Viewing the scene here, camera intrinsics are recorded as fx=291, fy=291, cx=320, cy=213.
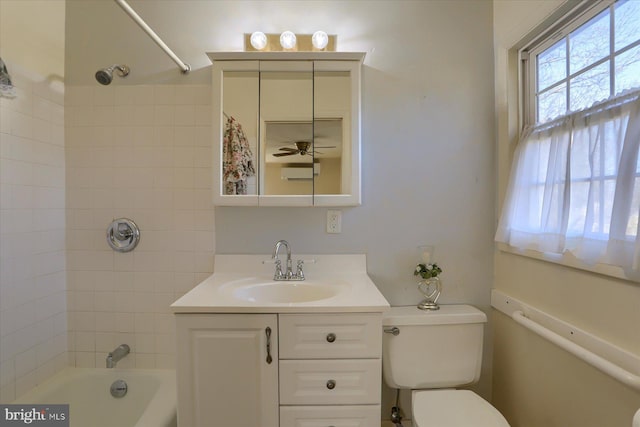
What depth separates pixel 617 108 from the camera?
0.93m

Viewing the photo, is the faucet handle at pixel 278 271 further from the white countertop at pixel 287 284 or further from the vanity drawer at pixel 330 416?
the vanity drawer at pixel 330 416

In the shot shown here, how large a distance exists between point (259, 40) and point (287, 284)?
48.5 inches

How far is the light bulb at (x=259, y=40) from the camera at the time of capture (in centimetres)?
146

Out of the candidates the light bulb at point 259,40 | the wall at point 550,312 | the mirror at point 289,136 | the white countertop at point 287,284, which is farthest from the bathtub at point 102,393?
the light bulb at point 259,40

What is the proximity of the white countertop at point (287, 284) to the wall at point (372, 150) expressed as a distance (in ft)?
0.23

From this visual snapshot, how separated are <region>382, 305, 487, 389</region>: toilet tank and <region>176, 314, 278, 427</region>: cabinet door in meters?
0.56

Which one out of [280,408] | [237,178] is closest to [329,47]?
[237,178]

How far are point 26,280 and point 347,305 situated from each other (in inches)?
60.3

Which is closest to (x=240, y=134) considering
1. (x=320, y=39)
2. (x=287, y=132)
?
(x=287, y=132)

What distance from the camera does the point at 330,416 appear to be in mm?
1123

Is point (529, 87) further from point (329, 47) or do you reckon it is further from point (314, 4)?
point (314, 4)

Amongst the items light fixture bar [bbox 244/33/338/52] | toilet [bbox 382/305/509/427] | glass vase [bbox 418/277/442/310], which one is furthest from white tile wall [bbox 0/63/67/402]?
glass vase [bbox 418/277/442/310]

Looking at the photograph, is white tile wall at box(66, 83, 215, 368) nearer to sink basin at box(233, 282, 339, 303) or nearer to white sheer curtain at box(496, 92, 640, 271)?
sink basin at box(233, 282, 339, 303)

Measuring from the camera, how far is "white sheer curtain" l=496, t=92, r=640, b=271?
0.88m
